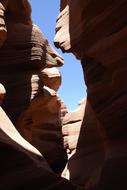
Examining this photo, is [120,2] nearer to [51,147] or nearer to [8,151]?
[8,151]

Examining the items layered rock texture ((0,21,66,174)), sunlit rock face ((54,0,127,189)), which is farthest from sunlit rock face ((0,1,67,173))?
sunlit rock face ((54,0,127,189))

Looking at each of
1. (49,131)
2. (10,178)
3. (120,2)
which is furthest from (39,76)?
(10,178)

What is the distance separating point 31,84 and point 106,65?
7.06m

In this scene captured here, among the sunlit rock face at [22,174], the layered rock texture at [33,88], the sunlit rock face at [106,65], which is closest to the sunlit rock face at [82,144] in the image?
the sunlit rock face at [106,65]

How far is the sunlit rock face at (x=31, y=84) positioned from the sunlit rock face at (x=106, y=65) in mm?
5974

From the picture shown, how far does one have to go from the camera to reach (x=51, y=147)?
15203mm

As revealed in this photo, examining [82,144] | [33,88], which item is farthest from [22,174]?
[33,88]

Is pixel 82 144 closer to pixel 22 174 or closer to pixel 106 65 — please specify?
pixel 106 65

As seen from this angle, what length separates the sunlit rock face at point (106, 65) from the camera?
675 cm

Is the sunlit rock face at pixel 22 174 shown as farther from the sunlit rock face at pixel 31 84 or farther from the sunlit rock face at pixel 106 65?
the sunlit rock face at pixel 31 84

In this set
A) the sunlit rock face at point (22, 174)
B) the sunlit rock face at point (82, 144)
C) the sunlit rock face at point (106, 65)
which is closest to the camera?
the sunlit rock face at point (22, 174)

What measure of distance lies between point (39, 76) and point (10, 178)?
27.7 ft

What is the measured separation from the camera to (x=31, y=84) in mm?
14125

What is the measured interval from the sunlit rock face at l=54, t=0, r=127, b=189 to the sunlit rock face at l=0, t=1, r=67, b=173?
5974 mm
